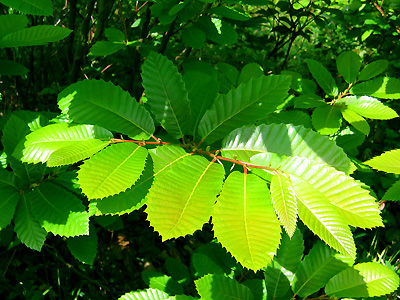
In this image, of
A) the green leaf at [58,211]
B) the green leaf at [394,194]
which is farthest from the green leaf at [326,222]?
the green leaf at [58,211]

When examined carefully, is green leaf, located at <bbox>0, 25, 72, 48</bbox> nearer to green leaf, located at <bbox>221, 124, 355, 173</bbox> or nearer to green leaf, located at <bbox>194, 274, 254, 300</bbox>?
green leaf, located at <bbox>221, 124, 355, 173</bbox>

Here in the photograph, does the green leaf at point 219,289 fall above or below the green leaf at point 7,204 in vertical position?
below

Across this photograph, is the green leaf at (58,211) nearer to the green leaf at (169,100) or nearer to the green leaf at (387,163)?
the green leaf at (169,100)

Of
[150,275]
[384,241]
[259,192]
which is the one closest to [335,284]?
[259,192]

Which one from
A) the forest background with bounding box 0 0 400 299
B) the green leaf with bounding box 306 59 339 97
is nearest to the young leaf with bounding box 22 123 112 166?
the forest background with bounding box 0 0 400 299

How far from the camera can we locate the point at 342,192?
2.31 ft

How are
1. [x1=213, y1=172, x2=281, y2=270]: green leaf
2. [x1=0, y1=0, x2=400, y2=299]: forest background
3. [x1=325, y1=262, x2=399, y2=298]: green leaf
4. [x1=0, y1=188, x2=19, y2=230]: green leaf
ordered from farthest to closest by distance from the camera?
1. [x1=325, y1=262, x2=399, y2=298]: green leaf
2. [x1=0, y1=188, x2=19, y2=230]: green leaf
3. [x1=0, y1=0, x2=400, y2=299]: forest background
4. [x1=213, y1=172, x2=281, y2=270]: green leaf

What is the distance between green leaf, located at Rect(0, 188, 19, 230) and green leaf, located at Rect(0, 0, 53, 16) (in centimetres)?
58

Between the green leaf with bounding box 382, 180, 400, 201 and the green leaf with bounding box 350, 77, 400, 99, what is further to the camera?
the green leaf with bounding box 350, 77, 400, 99

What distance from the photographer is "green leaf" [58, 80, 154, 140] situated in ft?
2.83

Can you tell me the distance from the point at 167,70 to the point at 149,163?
1.02 ft

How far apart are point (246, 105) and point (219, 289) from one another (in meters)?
0.60

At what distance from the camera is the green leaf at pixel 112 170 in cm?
66

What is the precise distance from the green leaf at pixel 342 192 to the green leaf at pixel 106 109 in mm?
395
